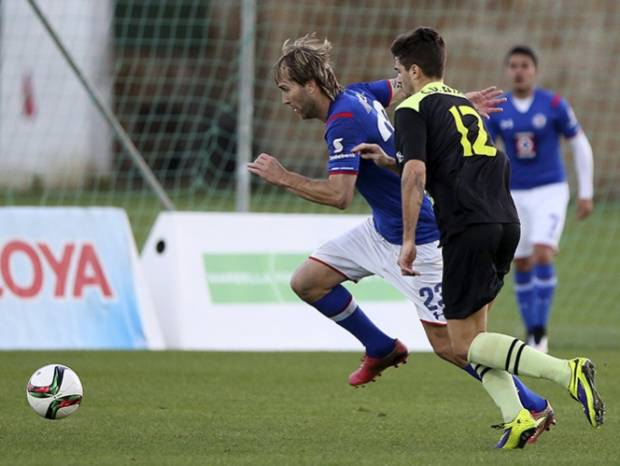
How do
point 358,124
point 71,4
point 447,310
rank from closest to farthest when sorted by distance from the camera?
point 447,310 → point 358,124 → point 71,4

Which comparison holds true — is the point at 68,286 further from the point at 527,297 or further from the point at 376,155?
the point at 376,155

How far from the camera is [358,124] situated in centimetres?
722

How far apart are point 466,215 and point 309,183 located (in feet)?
3.28

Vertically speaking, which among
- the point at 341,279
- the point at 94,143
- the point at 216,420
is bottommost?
the point at 94,143

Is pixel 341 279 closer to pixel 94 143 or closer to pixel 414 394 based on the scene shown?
pixel 414 394

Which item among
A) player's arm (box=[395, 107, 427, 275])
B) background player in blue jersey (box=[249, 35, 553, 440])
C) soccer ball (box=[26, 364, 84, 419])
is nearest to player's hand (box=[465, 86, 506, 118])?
background player in blue jersey (box=[249, 35, 553, 440])

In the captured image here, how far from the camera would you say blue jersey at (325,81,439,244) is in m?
7.14

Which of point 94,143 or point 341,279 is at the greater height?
point 341,279

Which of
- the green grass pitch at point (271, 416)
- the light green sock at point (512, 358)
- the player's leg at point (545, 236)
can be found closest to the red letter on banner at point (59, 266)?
the green grass pitch at point (271, 416)

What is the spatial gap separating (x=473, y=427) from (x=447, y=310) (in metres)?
1.15

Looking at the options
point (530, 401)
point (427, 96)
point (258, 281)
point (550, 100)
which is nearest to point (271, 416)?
point (530, 401)

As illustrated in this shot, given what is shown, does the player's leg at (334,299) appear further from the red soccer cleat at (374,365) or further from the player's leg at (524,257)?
the player's leg at (524,257)

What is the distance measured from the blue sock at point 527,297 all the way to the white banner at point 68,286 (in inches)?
116

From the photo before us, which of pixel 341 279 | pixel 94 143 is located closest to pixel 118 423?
pixel 341 279
